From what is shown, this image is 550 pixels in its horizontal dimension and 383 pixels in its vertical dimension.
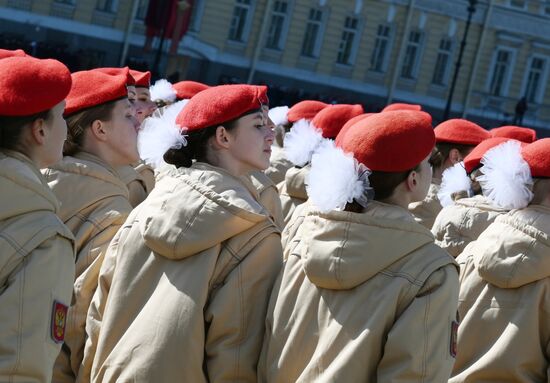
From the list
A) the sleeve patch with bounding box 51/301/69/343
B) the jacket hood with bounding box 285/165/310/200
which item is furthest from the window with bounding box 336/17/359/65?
the sleeve patch with bounding box 51/301/69/343

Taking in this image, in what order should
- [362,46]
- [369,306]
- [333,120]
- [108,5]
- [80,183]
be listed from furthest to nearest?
[362,46], [108,5], [333,120], [80,183], [369,306]

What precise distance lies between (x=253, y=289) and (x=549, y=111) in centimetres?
4623

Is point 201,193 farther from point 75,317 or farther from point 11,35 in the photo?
point 11,35

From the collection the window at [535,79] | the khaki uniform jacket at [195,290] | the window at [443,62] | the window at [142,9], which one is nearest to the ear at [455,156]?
the khaki uniform jacket at [195,290]

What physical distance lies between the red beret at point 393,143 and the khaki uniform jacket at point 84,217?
4.36 ft

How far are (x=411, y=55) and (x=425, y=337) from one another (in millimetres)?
43270

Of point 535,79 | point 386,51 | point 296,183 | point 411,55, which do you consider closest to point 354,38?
point 386,51

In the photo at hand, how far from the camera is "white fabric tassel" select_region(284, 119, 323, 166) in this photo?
8398 millimetres

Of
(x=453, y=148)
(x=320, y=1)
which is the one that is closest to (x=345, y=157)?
(x=453, y=148)

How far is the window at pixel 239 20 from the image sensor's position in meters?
41.5

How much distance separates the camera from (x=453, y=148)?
8.27 metres

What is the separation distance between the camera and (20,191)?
3.84m

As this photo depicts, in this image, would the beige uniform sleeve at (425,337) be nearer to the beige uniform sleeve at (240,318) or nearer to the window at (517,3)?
the beige uniform sleeve at (240,318)

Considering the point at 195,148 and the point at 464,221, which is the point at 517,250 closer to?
the point at 195,148
